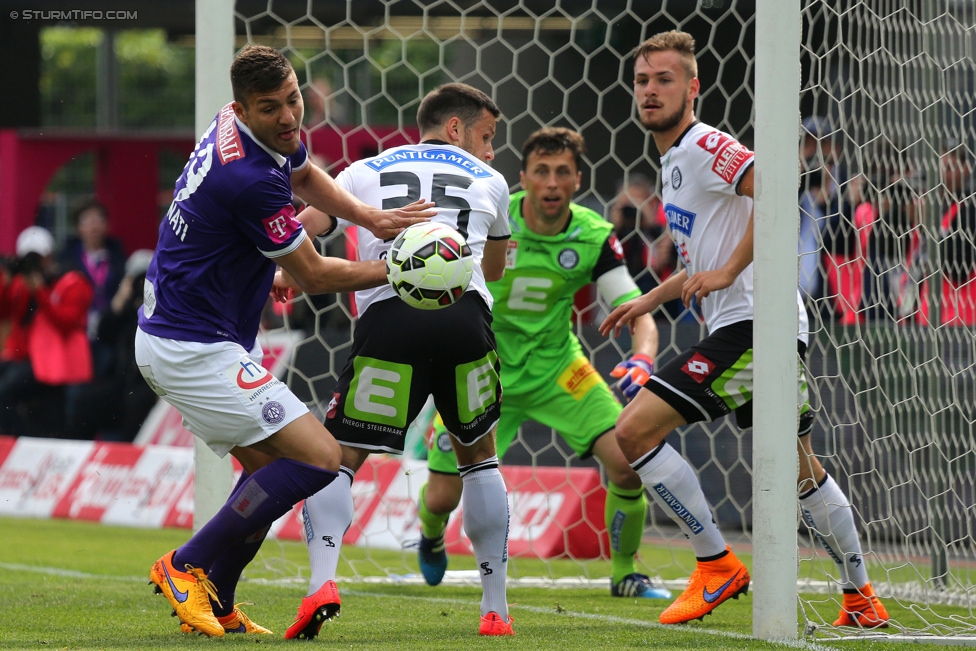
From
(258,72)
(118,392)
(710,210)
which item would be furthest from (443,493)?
(118,392)

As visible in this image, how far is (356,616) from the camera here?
5.46 meters

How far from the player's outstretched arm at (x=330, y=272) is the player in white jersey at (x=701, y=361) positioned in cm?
129

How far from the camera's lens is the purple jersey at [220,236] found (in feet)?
14.5

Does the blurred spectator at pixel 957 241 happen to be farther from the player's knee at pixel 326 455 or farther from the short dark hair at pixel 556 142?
the player's knee at pixel 326 455

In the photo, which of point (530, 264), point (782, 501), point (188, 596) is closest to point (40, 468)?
point (530, 264)

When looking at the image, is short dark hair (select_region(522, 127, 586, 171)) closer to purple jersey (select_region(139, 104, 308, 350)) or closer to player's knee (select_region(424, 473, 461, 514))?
player's knee (select_region(424, 473, 461, 514))

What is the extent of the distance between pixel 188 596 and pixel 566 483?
4400 millimetres

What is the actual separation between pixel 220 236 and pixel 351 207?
49cm

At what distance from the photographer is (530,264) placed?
6844mm

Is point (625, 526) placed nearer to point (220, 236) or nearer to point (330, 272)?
point (330, 272)

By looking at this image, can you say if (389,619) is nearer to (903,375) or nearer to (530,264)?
(530,264)

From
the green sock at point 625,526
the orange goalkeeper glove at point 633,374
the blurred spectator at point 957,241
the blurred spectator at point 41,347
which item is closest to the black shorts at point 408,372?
the orange goalkeeper glove at point 633,374

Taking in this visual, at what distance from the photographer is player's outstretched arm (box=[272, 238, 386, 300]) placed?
14.7 ft

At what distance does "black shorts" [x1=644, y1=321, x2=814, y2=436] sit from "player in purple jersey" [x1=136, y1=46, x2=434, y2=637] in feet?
4.48
